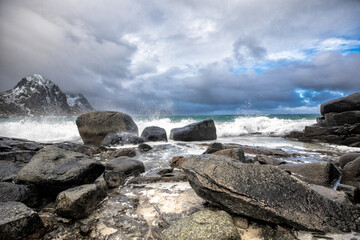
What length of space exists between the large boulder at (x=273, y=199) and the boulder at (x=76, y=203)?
1.43m

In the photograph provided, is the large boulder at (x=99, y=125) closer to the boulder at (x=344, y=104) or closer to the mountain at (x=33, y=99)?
the boulder at (x=344, y=104)

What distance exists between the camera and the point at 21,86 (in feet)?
258

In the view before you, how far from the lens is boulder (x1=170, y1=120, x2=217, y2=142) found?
36.2 ft

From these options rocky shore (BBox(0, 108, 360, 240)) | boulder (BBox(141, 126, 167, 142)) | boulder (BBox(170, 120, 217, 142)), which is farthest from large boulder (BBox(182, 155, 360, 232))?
boulder (BBox(170, 120, 217, 142))

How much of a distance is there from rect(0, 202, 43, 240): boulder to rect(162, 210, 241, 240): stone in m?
1.39

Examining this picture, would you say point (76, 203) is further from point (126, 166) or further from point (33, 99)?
point (33, 99)

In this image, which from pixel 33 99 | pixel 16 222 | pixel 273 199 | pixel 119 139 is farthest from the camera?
pixel 33 99

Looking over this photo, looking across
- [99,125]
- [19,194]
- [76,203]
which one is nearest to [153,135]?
[99,125]

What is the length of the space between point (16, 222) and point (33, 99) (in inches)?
3636

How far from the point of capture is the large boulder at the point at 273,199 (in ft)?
6.12

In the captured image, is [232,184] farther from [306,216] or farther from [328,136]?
[328,136]

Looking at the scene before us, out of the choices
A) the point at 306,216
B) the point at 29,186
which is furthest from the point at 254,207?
the point at 29,186

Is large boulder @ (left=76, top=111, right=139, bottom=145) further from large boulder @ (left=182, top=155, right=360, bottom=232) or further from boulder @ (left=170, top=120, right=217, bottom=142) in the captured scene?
large boulder @ (left=182, top=155, right=360, bottom=232)

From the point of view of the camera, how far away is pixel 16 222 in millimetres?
1770
